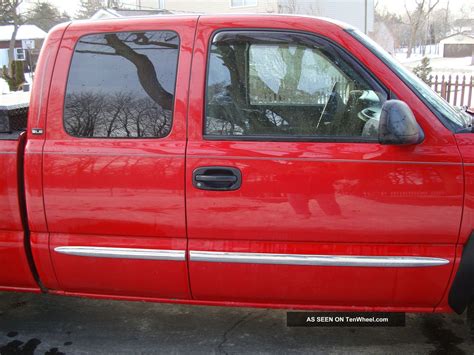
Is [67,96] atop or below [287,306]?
atop

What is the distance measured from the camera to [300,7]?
70.7 ft

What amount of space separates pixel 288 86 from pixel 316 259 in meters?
0.95

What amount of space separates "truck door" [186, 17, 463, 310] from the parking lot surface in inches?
22.6

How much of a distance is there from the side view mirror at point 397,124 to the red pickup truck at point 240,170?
0.01m

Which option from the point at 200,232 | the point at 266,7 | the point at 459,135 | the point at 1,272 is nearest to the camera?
the point at 459,135

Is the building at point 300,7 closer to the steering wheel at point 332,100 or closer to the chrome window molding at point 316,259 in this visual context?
the steering wheel at point 332,100

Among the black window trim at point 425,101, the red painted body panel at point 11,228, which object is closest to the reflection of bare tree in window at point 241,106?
the black window trim at point 425,101

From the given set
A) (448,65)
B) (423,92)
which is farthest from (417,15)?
(423,92)

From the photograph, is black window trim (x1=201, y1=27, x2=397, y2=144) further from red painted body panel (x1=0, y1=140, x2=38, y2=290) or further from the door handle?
red painted body panel (x1=0, y1=140, x2=38, y2=290)

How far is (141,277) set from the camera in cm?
265

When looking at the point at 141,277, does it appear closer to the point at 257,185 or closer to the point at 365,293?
the point at 257,185

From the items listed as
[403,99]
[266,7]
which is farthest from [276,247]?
[266,7]

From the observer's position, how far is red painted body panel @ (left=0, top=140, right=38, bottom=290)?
2.66 metres

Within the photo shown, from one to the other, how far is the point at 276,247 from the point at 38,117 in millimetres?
1509
